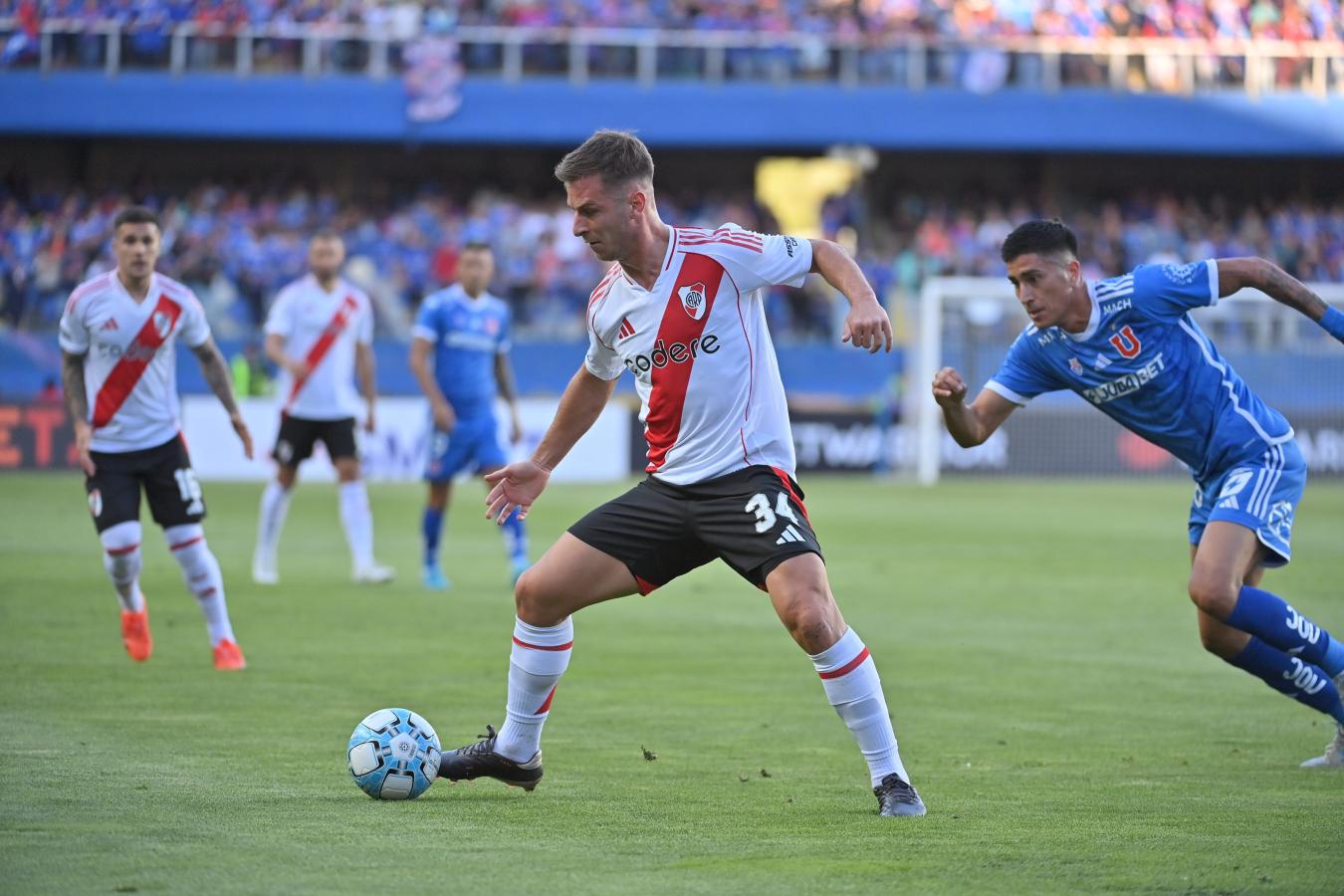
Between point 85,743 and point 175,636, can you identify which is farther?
point 175,636

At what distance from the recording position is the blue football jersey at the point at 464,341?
14641 mm

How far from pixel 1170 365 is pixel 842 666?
2.11 metres

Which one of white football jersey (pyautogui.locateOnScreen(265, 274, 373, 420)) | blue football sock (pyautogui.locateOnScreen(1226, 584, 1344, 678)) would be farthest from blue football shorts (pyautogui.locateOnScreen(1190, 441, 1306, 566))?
white football jersey (pyautogui.locateOnScreen(265, 274, 373, 420))

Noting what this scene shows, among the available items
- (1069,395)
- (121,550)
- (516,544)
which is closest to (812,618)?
(121,550)

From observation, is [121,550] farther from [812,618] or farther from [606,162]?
[812,618]

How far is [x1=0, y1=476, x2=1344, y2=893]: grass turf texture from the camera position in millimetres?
5352

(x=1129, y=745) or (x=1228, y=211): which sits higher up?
(x=1129, y=745)

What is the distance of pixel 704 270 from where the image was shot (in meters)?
6.34

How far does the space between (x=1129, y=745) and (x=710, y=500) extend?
2.64 m

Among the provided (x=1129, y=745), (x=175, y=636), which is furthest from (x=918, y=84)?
(x=1129, y=745)

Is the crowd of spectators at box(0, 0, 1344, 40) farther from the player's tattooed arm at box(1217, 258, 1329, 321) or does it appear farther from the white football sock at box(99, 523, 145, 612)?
the player's tattooed arm at box(1217, 258, 1329, 321)

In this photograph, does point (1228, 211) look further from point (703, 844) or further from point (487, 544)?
point (703, 844)

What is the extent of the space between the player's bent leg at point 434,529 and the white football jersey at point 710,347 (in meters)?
8.09

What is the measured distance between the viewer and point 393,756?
6445mm
